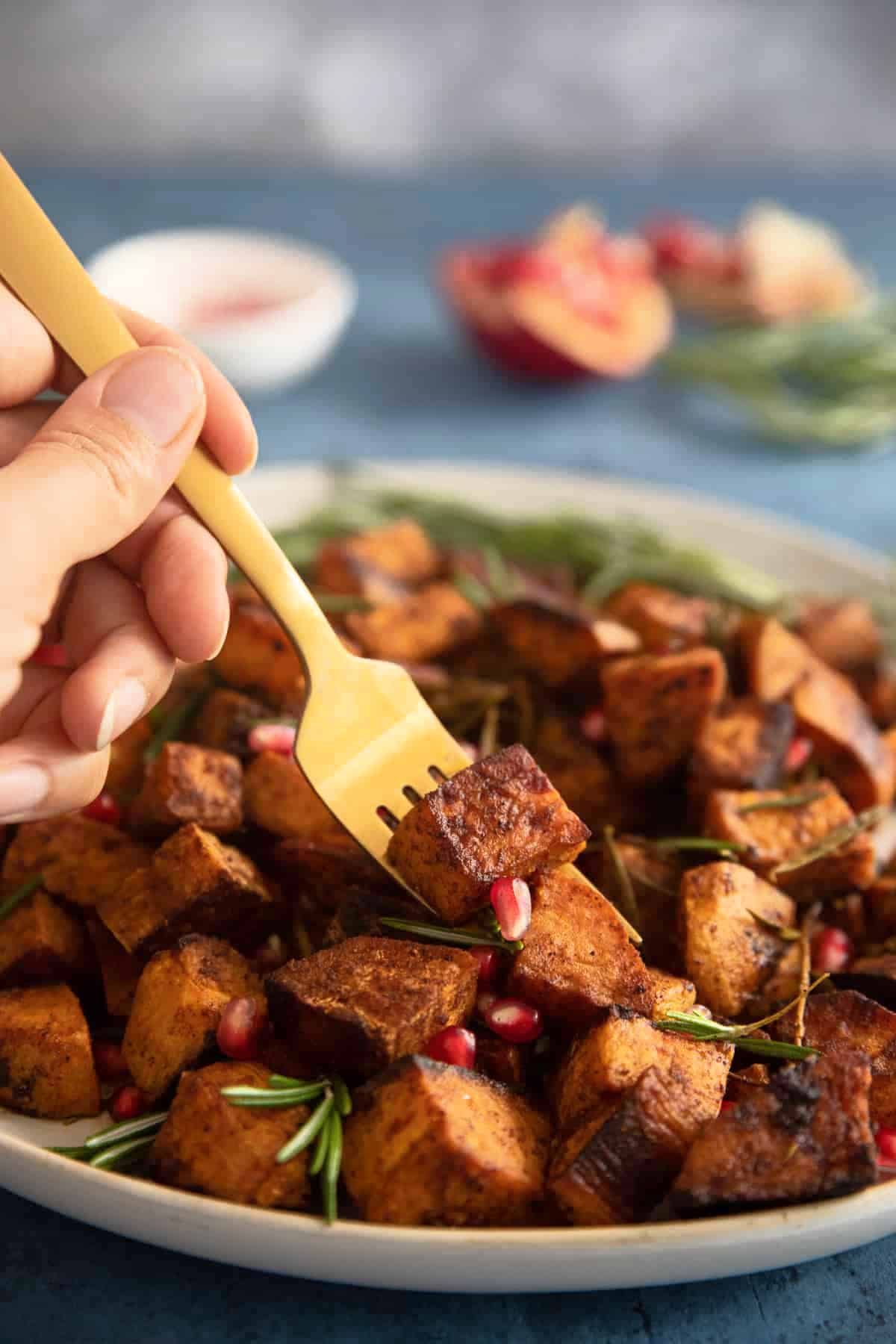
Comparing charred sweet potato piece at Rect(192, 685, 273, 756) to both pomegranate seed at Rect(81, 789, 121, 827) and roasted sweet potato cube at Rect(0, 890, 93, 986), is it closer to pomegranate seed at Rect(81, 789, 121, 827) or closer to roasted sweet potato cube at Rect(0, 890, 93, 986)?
pomegranate seed at Rect(81, 789, 121, 827)

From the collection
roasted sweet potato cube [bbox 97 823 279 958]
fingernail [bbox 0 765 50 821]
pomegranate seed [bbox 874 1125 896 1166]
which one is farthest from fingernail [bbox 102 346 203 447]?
pomegranate seed [bbox 874 1125 896 1166]

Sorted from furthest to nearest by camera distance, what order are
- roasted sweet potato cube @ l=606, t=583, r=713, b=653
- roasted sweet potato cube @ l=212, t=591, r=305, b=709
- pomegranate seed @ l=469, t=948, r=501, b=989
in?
1. roasted sweet potato cube @ l=606, t=583, r=713, b=653
2. roasted sweet potato cube @ l=212, t=591, r=305, b=709
3. pomegranate seed @ l=469, t=948, r=501, b=989

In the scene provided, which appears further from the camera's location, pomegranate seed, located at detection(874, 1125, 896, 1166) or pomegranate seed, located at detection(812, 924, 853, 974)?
pomegranate seed, located at detection(812, 924, 853, 974)

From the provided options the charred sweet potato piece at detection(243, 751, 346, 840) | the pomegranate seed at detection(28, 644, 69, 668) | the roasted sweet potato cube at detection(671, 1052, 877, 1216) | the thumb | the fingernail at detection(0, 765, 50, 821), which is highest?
the thumb

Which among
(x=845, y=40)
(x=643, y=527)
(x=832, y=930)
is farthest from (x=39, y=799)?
(x=845, y=40)

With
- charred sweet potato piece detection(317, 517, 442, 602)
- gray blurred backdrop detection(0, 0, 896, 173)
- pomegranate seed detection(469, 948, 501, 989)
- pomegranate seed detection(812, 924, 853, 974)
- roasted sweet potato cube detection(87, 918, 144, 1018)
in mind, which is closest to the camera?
pomegranate seed detection(469, 948, 501, 989)

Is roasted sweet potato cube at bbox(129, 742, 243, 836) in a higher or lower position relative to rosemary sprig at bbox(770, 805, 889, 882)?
higher

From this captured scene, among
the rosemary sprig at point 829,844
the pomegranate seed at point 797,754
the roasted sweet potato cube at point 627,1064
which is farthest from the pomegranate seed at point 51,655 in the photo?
the pomegranate seed at point 797,754
